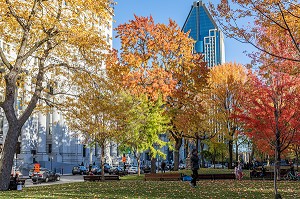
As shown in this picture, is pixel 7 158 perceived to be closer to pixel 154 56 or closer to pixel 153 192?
pixel 153 192

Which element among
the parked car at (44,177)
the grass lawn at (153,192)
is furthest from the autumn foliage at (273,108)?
the parked car at (44,177)

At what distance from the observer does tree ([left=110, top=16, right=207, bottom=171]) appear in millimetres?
35594

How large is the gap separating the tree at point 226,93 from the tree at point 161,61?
1379 cm

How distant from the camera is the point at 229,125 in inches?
2064

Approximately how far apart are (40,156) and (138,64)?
35.1m

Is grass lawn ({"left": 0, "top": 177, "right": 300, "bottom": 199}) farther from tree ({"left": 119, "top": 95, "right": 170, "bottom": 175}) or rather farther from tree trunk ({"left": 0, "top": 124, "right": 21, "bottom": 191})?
tree ({"left": 119, "top": 95, "right": 170, "bottom": 175})

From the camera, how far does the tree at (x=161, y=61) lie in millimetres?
35594

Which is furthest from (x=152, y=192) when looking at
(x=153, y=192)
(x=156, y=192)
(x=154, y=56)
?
(x=154, y=56)

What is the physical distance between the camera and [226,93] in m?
51.4

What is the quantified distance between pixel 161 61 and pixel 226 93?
16.7 meters

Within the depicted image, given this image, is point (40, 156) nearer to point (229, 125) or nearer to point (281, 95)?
point (229, 125)

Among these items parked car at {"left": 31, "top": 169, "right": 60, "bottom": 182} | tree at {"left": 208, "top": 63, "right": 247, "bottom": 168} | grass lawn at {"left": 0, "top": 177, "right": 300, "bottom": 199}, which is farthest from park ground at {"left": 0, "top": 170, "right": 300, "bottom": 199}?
tree at {"left": 208, "top": 63, "right": 247, "bottom": 168}

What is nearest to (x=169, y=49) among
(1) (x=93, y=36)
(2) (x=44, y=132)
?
(1) (x=93, y=36)

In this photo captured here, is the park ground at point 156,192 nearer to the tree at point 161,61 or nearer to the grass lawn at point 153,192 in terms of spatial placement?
the grass lawn at point 153,192
